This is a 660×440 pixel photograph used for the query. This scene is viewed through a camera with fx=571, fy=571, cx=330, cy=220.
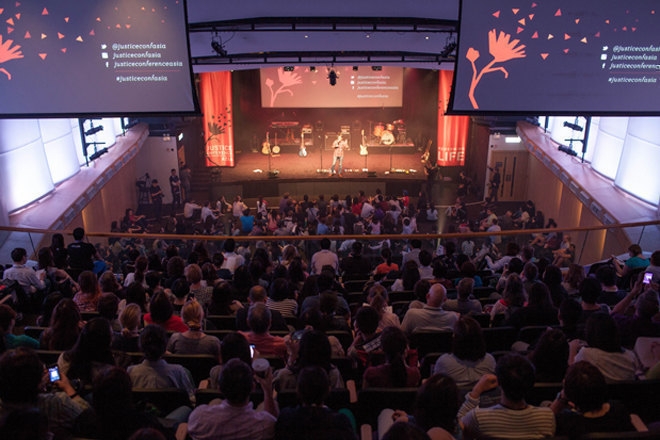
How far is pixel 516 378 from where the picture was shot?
2.75m

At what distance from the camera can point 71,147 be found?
490 inches

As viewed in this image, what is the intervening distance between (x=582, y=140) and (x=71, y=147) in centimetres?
1170

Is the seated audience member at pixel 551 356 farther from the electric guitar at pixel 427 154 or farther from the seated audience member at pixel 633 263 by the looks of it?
the electric guitar at pixel 427 154

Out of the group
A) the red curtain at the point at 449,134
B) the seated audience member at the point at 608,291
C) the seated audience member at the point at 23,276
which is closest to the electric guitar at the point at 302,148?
the red curtain at the point at 449,134

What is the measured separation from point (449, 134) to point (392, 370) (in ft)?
58.6

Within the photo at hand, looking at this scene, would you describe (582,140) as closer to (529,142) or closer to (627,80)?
(529,142)

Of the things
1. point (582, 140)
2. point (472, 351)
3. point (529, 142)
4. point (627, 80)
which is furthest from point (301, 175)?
point (472, 351)

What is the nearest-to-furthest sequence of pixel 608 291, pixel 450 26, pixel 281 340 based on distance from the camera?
pixel 281 340 → pixel 608 291 → pixel 450 26

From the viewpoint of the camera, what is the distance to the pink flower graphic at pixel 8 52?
742 centimetres

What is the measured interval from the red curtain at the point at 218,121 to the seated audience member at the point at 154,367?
17.6 meters

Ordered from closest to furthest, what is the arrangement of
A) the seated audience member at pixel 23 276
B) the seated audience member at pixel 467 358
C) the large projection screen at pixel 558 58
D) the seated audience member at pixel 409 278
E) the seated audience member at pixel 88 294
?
the seated audience member at pixel 467 358, the seated audience member at pixel 88 294, the seated audience member at pixel 23 276, the seated audience member at pixel 409 278, the large projection screen at pixel 558 58

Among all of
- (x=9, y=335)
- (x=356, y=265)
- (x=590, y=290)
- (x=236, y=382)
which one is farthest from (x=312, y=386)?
(x=356, y=265)

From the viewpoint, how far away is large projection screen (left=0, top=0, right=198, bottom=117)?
736 centimetres

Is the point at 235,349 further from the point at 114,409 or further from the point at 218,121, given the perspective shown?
the point at 218,121
